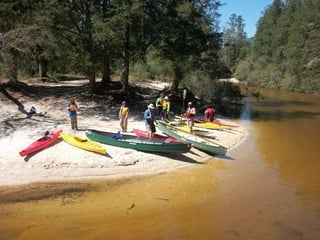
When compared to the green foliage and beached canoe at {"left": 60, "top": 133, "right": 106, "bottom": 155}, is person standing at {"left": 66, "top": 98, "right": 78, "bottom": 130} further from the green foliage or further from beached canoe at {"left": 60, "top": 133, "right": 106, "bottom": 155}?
the green foliage

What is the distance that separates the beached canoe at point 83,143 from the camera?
14680 mm

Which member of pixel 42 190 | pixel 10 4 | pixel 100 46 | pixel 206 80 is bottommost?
pixel 42 190

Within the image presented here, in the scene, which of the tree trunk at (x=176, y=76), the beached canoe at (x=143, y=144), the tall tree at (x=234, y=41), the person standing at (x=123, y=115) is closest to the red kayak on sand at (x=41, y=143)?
the beached canoe at (x=143, y=144)

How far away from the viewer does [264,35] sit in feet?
289

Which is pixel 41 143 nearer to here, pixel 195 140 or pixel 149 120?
pixel 149 120

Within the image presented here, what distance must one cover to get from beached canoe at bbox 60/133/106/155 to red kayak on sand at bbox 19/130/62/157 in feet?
1.18

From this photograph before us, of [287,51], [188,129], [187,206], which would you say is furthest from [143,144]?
[287,51]

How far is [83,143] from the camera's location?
592 inches

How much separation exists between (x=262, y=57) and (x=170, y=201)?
75.6 meters

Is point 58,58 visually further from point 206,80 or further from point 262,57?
point 262,57

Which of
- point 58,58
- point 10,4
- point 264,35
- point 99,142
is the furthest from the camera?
point 264,35

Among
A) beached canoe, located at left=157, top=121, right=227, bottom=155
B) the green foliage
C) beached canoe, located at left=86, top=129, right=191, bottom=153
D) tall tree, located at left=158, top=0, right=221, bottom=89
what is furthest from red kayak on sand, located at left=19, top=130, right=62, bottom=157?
the green foliage

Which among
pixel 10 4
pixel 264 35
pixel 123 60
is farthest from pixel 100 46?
pixel 264 35

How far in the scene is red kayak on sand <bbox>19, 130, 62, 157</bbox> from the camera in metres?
14.1
